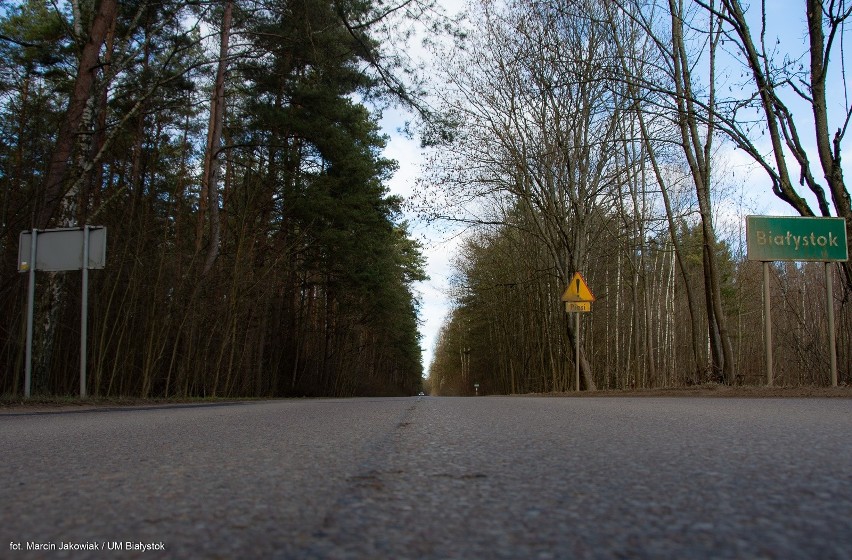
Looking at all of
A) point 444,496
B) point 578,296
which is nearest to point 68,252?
point 444,496

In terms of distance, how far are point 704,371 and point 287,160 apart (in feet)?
47.2

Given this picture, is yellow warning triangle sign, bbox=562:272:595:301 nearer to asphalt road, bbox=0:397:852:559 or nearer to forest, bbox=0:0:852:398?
forest, bbox=0:0:852:398

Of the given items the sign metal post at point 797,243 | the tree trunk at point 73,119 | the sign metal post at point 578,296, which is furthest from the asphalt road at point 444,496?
the sign metal post at point 578,296

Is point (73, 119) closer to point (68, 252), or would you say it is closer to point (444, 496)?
point (68, 252)

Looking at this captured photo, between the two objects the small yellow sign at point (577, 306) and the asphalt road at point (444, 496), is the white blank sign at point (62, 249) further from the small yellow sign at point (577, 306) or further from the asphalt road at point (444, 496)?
the small yellow sign at point (577, 306)

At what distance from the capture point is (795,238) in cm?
1009

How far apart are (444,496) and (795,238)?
10.2m

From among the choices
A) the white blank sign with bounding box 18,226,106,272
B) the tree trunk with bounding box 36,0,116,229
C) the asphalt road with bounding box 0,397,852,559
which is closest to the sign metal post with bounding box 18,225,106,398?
the white blank sign with bounding box 18,226,106,272

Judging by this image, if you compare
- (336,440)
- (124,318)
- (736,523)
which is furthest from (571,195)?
(736,523)

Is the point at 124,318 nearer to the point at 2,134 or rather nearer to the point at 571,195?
the point at 2,134

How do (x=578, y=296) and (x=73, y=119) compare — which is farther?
(x=578, y=296)

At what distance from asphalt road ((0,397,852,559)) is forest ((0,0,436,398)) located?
813 cm

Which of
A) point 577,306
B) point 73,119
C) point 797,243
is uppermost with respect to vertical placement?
point 73,119

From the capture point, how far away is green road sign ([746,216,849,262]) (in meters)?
9.88
